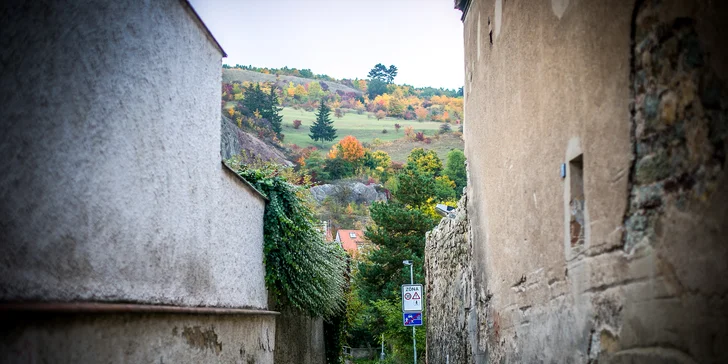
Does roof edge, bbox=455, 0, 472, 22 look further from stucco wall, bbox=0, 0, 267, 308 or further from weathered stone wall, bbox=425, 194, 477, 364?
stucco wall, bbox=0, 0, 267, 308

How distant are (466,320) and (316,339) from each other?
18.9ft

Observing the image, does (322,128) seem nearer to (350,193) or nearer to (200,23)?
(350,193)

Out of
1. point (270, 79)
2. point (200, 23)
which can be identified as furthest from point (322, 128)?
point (200, 23)

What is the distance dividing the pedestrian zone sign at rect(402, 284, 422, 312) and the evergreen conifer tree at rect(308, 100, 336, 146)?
74.5 meters

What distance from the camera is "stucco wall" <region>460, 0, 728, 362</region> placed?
2.65 metres

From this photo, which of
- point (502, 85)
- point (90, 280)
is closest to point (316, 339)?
point (502, 85)

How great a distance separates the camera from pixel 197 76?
6035 millimetres

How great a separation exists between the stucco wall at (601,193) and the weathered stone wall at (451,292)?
2.03m

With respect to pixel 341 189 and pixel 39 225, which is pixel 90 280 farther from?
pixel 341 189

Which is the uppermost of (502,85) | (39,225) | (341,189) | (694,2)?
(341,189)

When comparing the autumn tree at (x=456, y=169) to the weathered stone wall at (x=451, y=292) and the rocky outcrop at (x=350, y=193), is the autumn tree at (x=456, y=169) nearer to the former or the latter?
the rocky outcrop at (x=350, y=193)

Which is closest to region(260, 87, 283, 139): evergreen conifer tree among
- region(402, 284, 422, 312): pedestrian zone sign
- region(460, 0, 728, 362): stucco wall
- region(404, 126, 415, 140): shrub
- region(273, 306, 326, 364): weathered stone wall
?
region(404, 126, 415, 140): shrub

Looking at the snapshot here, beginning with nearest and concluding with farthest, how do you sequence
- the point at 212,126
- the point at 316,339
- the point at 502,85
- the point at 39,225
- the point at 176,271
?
the point at 39,225 < the point at 176,271 < the point at 502,85 < the point at 212,126 < the point at 316,339

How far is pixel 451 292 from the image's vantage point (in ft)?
33.9
